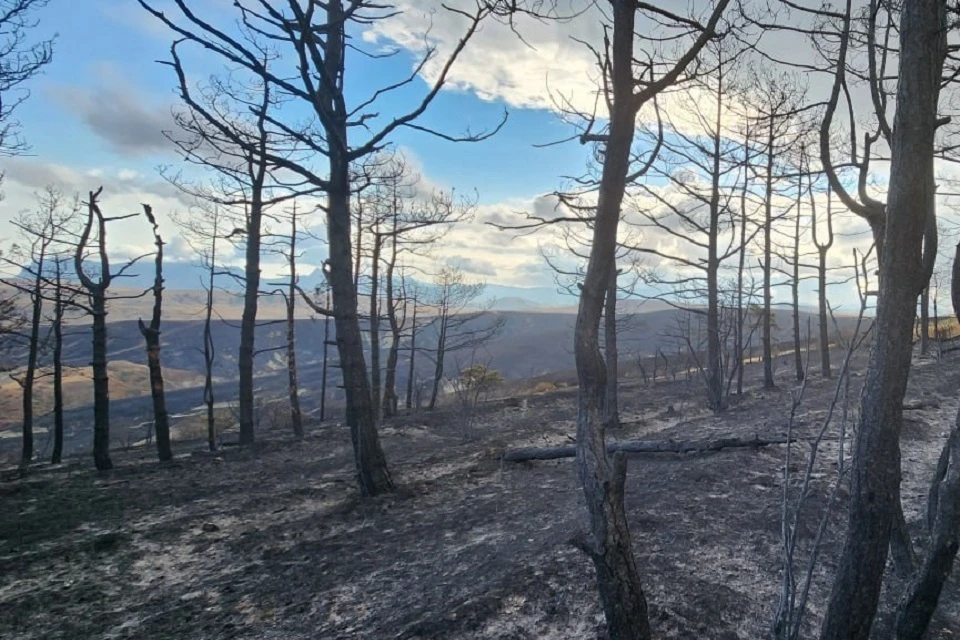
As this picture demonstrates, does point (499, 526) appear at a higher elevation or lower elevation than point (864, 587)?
lower

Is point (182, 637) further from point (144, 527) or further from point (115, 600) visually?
point (144, 527)

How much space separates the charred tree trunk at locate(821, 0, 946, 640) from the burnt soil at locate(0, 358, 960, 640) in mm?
1399

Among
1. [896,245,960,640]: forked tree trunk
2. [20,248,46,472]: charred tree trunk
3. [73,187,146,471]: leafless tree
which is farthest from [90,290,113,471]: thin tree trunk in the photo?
[896,245,960,640]: forked tree trunk

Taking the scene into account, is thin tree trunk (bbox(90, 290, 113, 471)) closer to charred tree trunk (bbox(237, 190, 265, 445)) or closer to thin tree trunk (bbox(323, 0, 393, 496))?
charred tree trunk (bbox(237, 190, 265, 445))

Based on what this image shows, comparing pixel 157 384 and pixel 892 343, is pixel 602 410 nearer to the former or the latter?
pixel 892 343

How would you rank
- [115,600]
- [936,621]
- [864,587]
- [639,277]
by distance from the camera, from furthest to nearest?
[639,277]
[115,600]
[936,621]
[864,587]

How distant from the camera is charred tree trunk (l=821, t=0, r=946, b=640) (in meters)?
2.76

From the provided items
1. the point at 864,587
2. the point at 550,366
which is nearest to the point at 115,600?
the point at 864,587

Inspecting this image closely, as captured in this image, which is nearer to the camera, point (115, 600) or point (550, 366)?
point (115, 600)

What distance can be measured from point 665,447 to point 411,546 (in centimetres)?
522

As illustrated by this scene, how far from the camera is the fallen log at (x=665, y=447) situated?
9055 mm

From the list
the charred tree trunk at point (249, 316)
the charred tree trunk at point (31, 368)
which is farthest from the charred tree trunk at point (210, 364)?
the charred tree trunk at point (31, 368)

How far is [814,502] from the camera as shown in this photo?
6.50 meters

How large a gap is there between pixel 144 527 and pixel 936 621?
9336 millimetres
